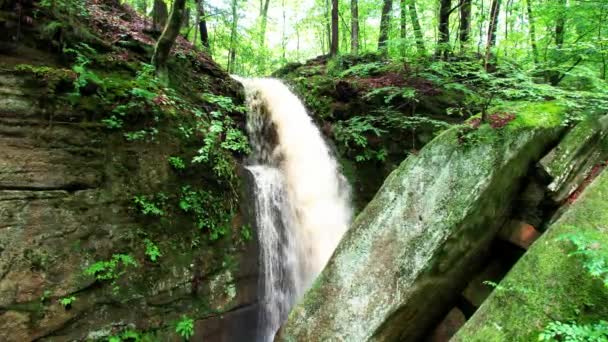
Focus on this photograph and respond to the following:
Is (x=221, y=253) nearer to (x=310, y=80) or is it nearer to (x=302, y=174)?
(x=302, y=174)

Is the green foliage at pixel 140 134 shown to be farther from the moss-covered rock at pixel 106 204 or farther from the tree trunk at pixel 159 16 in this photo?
the tree trunk at pixel 159 16

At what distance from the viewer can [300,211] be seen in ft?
21.3

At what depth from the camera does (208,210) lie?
5.05 m

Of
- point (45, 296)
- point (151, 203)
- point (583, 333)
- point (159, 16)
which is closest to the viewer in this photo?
point (583, 333)

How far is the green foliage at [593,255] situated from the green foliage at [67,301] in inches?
185

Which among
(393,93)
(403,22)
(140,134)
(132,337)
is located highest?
(403,22)

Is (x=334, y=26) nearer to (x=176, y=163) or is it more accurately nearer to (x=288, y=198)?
(x=288, y=198)

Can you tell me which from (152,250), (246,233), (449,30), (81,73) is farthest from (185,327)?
(449,30)

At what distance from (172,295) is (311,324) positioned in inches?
72.6

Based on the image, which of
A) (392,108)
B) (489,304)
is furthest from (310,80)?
(489,304)

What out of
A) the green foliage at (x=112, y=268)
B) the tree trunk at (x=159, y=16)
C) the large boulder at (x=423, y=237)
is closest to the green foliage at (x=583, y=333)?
the large boulder at (x=423, y=237)

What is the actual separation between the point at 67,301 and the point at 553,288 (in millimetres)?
4711

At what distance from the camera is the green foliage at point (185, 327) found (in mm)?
4336

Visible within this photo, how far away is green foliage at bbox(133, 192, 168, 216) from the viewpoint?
4.48 metres
